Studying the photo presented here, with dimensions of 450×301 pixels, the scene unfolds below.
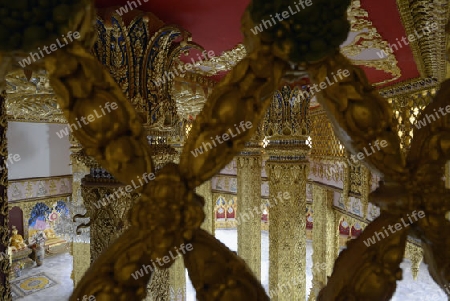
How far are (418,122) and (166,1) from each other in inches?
54.4

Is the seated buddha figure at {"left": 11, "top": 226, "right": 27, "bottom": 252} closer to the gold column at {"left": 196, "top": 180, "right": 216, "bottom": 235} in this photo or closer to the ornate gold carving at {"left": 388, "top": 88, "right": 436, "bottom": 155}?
the gold column at {"left": 196, "top": 180, "right": 216, "bottom": 235}

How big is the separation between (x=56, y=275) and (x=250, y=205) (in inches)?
224

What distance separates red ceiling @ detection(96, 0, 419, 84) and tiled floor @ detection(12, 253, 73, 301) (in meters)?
6.33

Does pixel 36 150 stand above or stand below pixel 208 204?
above

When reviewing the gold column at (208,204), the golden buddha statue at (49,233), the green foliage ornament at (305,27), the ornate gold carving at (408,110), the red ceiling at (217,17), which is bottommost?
the golden buddha statue at (49,233)

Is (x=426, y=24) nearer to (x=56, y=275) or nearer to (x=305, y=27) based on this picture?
(x=305, y=27)

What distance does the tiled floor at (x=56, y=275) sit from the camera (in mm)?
6541

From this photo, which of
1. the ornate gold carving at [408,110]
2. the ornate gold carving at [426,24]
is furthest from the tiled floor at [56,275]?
the ornate gold carving at [426,24]

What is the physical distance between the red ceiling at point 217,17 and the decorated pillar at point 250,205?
9.68 ft

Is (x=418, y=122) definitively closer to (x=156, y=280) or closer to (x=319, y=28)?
(x=319, y=28)

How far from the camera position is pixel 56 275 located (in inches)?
303

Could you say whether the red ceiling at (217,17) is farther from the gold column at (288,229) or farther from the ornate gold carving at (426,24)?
the gold column at (288,229)

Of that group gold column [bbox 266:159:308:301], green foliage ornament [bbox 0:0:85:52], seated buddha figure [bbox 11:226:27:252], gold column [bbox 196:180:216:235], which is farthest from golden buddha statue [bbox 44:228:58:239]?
green foliage ornament [bbox 0:0:85:52]

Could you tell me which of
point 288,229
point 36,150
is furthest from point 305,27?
point 36,150
